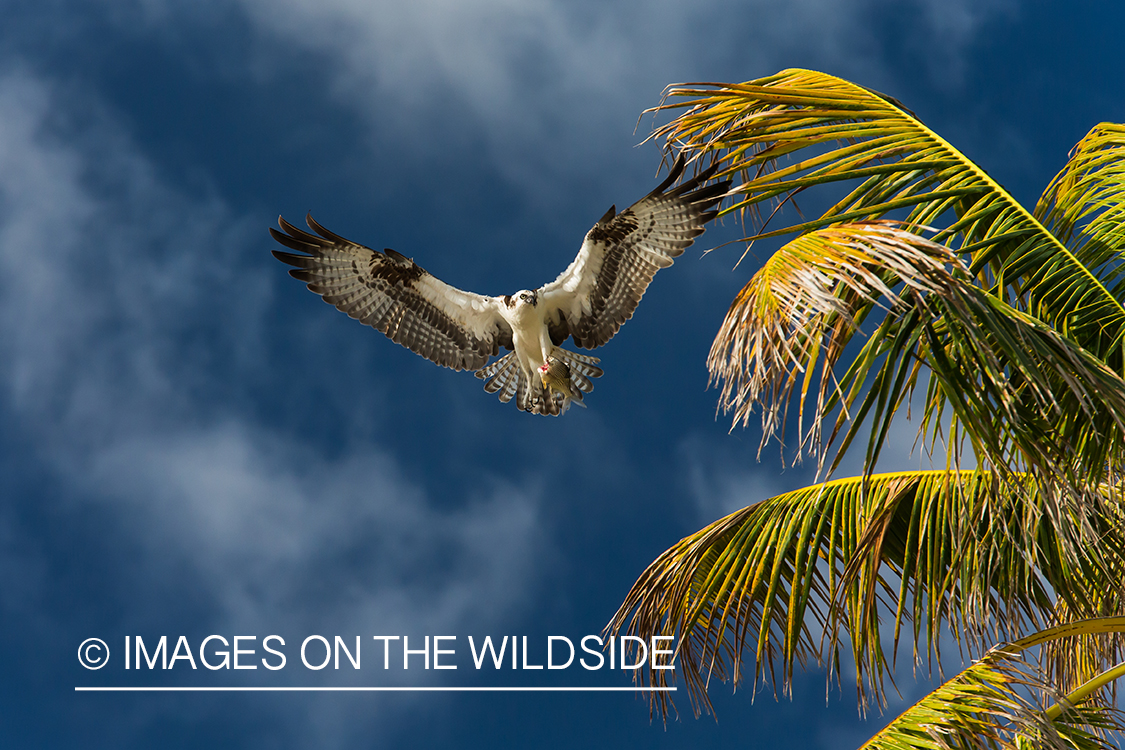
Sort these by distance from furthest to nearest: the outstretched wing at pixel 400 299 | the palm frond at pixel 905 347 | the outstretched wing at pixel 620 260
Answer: the outstretched wing at pixel 400 299 < the outstretched wing at pixel 620 260 < the palm frond at pixel 905 347

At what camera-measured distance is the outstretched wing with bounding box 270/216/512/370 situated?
9367 mm

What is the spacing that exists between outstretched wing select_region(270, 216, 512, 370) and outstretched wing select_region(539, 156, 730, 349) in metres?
0.67

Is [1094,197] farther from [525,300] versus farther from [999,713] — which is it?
[525,300]

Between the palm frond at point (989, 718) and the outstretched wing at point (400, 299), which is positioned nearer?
the palm frond at point (989, 718)

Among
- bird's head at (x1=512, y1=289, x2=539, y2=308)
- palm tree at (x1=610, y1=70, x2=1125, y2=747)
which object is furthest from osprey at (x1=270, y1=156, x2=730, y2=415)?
palm tree at (x1=610, y1=70, x2=1125, y2=747)

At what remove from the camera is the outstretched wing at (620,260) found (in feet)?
28.7

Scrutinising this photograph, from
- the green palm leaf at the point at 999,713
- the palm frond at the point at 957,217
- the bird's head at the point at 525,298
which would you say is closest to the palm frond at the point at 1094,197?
the palm frond at the point at 957,217

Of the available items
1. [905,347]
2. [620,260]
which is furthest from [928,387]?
[620,260]

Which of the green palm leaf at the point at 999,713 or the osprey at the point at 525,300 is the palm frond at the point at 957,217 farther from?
the osprey at the point at 525,300

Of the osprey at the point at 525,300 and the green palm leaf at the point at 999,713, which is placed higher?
the osprey at the point at 525,300

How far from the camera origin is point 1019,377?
505cm

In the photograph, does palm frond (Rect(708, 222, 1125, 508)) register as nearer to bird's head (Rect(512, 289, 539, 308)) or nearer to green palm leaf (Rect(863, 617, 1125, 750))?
green palm leaf (Rect(863, 617, 1125, 750))

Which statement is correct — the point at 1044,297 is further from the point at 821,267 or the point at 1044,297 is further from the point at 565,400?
the point at 565,400

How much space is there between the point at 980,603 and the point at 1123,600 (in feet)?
2.57
